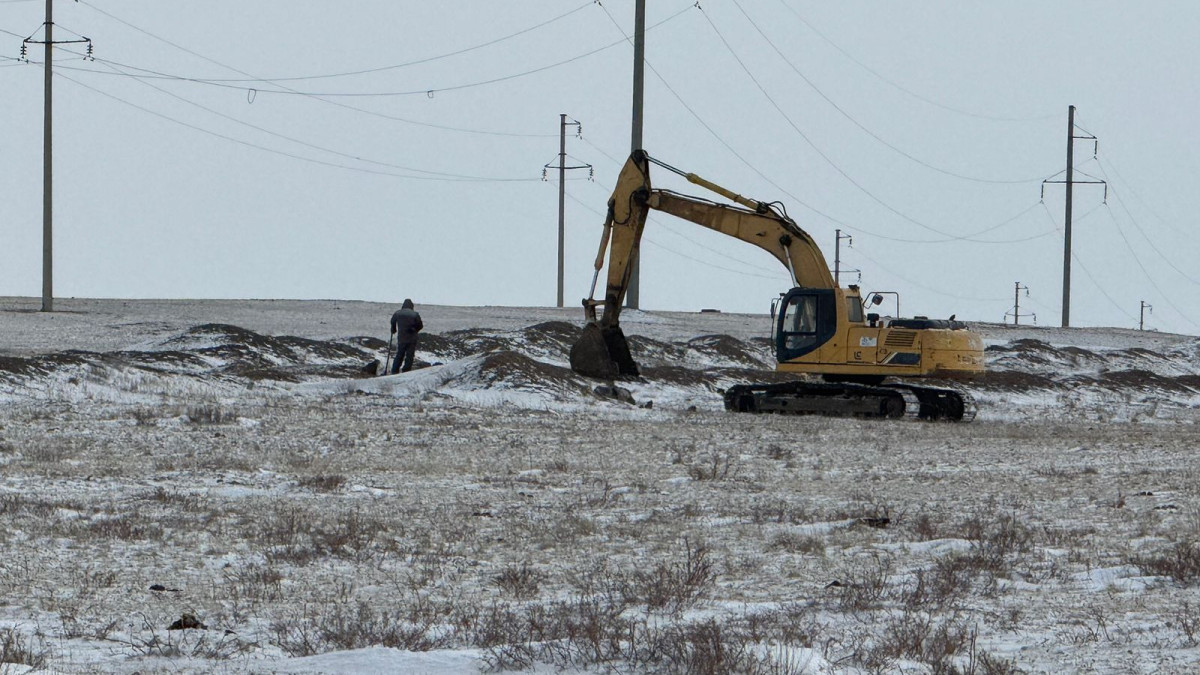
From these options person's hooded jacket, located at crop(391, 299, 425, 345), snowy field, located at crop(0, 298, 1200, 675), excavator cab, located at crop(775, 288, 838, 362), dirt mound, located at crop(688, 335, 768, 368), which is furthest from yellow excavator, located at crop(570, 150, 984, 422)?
dirt mound, located at crop(688, 335, 768, 368)

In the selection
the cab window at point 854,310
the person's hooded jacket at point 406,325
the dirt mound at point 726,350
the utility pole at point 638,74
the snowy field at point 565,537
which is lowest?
the snowy field at point 565,537

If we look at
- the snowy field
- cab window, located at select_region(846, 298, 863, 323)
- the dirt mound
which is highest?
cab window, located at select_region(846, 298, 863, 323)

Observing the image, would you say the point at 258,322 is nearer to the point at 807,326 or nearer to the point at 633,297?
the point at 633,297

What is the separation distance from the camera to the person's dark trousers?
29.9 meters

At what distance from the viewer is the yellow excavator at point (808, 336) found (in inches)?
1000

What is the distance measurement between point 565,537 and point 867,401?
51.6ft

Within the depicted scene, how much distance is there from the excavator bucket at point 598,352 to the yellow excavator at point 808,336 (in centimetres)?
2

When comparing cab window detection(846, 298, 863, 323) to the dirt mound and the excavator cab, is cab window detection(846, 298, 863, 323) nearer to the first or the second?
the excavator cab

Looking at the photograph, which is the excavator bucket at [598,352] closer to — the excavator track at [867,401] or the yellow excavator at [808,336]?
the yellow excavator at [808,336]

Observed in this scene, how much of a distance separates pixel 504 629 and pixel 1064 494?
25.9 ft

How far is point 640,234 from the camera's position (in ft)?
90.0

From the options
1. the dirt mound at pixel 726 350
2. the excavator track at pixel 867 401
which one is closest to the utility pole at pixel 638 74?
the dirt mound at pixel 726 350

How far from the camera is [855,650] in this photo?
6992 millimetres

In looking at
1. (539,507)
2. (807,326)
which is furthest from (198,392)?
(539,507)
